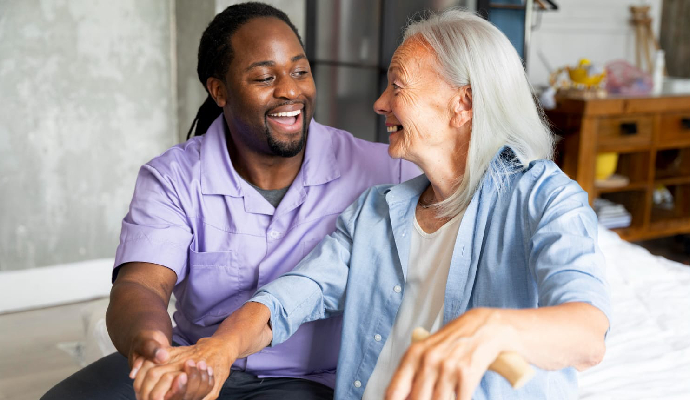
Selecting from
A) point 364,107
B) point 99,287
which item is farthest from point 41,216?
point 364,107

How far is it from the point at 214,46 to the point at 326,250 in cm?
68

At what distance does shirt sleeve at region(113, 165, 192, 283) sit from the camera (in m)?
1.51

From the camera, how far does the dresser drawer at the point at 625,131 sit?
A: 3.96 meters

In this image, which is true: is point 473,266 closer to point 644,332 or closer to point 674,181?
point 644,332

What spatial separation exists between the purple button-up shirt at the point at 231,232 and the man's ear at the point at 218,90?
0.14 meters

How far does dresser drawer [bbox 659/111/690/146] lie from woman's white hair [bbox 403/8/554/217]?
10.9 feet

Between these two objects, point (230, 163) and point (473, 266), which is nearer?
point (473, 266)

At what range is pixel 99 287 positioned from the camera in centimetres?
357

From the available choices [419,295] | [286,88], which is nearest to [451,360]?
[419,295]

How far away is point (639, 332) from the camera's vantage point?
181 centimetres

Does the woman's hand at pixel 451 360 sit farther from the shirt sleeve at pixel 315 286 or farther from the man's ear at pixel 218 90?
the man's ear at pixel 218 90

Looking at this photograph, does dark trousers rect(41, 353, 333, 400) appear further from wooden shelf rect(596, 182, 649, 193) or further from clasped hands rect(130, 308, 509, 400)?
wooden shelf rect(596, 182, 649, 193)

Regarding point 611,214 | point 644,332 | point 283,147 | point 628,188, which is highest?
point 283,147

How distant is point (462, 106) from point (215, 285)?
0.72 metres
